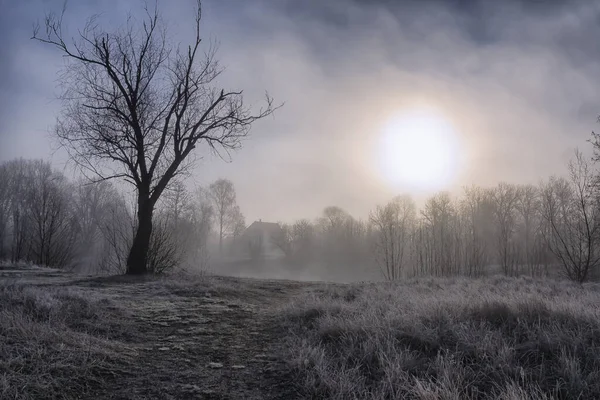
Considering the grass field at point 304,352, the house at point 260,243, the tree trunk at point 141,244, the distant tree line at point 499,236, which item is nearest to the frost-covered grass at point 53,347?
the grass field at point 304,352

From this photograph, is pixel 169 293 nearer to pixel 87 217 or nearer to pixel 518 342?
Answer: pixel 518 342

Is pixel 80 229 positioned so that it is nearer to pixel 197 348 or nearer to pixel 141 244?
pixel 141 244

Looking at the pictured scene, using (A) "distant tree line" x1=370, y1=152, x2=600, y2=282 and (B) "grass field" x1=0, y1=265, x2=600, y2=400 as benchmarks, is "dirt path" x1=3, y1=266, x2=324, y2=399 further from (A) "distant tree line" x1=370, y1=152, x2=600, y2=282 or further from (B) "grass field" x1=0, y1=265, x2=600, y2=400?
(A) "distant tree line" x1=370, y1=152, x2=600, y2=282

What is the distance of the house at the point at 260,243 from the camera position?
5916 cm

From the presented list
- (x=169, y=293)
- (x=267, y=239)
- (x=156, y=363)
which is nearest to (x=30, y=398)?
(x=156, y=363)

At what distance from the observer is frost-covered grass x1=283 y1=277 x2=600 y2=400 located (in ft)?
8.59

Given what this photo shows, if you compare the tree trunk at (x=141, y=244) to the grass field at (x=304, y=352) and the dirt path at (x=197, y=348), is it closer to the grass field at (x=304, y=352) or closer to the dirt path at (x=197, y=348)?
the dirt path at (x=197, y=348)

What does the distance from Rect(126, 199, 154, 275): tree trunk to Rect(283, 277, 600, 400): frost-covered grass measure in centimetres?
723

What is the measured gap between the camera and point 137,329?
4.45m

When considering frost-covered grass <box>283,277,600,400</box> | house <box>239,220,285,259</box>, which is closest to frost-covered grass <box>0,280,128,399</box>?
frost-covered grass <box>283,277,600,400</box>

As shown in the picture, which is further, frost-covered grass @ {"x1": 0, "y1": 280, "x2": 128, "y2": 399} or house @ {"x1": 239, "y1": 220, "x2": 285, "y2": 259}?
house @ {"x1": 239, "y1": 220, "x2": 285, "y2": 259}

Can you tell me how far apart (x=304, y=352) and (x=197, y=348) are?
124 centimetres

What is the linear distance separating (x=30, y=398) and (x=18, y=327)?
3.98ft

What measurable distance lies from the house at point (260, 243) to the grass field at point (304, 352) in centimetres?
5392
